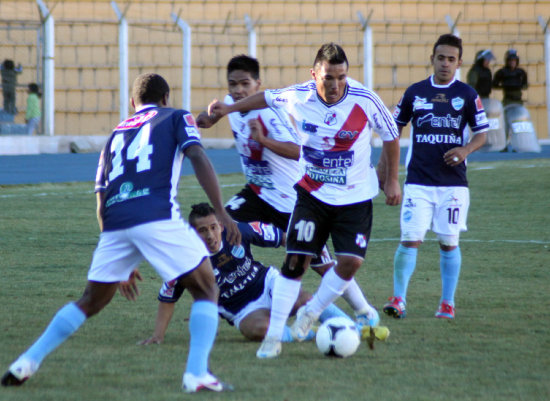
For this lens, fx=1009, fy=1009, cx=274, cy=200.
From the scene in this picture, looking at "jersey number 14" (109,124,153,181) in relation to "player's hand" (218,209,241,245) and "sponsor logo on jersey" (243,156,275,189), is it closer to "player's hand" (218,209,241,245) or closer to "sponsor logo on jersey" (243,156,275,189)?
"player's hand" (218,209,241,245)

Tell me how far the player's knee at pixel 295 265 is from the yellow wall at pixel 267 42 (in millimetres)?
19579

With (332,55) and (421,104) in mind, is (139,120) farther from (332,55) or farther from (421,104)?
(421,104)

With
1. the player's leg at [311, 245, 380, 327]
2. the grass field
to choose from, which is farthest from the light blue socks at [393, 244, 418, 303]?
the player's leg at [311, 245, 380, 327]

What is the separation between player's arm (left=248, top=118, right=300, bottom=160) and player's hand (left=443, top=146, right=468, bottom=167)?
101cm

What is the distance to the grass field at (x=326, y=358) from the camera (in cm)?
458

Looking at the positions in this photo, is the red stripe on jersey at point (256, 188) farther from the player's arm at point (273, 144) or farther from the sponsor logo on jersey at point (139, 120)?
the sponsor logo on jersey at point (139, 120)

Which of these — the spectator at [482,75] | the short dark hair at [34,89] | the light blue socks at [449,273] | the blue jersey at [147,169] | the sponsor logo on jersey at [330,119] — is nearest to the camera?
the blue jersey at [147,169]

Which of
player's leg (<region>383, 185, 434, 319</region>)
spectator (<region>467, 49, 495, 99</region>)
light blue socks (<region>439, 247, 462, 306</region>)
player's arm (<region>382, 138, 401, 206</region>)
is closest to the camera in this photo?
player's arm (<region>382, 138, 401, 206</region>)

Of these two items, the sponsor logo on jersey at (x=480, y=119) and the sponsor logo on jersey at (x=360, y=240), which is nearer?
the sponsor logo on jersey at (x=360, y=240)

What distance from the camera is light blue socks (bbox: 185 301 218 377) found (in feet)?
14.6

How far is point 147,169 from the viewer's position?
460 centimetres

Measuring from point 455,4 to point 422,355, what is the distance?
26.4m

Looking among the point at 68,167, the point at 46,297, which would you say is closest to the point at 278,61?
the point at 68,167

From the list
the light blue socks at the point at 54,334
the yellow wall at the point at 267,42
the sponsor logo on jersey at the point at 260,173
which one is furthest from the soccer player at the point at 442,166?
the yellow wall at the point at 267,42
